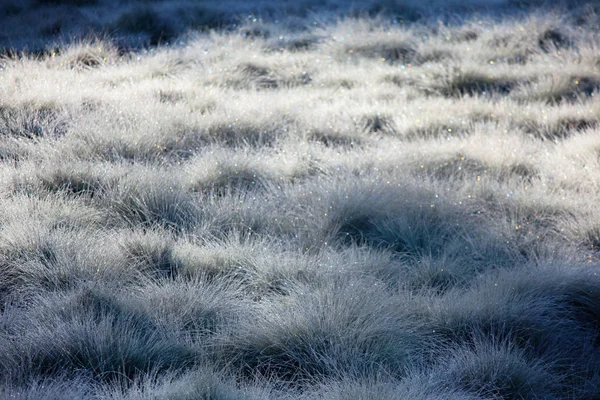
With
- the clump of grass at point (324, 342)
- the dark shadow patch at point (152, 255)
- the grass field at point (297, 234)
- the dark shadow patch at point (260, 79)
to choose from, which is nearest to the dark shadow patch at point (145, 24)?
the dark shadow patch at point (260, 79)

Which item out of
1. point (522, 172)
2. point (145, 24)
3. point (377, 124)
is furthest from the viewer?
→ point (145, 24)

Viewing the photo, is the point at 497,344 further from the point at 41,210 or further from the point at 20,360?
the point at 41,210

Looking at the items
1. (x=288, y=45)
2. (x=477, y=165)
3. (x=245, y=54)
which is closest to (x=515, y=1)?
(x=288, y=45)

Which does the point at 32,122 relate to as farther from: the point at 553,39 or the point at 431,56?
the point at 553,39

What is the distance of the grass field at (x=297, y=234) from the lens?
2.26 metres

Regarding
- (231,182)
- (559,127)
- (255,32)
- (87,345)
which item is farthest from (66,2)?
(87,345)

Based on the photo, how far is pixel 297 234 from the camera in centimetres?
328

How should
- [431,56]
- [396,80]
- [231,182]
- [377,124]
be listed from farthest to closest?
[431,56] → [396,80] → [377,124] → [231,182]

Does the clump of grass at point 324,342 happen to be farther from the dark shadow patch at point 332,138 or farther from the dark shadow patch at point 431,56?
the dark shadow patch at point 431,56

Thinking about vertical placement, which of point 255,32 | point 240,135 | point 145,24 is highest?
point 145,24

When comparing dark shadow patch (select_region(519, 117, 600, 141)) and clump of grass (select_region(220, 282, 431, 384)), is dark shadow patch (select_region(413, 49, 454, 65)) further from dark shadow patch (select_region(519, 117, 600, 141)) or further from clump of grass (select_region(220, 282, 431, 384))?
clump of grass (select_region(220, 282, 431, 384))

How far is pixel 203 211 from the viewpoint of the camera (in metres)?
3.47

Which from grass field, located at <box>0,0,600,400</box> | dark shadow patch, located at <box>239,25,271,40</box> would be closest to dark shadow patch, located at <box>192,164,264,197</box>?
grass field, located at <box>0,0,600,400</box>

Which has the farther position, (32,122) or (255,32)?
(255,32)
